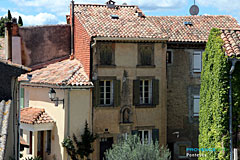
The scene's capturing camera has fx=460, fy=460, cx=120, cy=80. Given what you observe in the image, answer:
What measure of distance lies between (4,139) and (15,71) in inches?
132

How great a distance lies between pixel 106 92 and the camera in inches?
942

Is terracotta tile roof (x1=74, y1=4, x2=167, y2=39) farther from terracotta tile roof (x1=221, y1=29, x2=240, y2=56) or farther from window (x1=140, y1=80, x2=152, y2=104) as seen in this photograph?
terracotta tile roof (x1=221, y1=29, x2=240, y2=56)

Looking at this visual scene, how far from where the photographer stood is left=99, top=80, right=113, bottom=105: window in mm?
23859

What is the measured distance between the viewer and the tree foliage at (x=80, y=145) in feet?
74.7

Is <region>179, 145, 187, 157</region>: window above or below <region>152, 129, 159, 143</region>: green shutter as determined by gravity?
below

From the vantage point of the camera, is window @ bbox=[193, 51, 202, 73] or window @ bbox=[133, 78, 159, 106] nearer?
window @ bbox=[133, 78, 159, 106]

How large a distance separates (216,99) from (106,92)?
26.6 ft

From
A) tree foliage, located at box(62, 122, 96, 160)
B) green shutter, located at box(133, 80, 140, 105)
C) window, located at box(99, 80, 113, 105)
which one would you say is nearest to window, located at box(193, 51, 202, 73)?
green shutter, located at box(133, 80, 140, 105)

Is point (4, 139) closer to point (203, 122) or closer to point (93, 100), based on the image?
point (203, 122)

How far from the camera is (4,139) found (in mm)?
10367

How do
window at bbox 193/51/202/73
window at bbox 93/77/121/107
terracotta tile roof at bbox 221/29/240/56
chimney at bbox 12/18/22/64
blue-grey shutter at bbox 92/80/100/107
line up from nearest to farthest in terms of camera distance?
terracotta tile roof at bbox 221/29/240/56
blue-grey shutter at bbox 92/80/100/107
window at bbox 93/77/121/107
chimney at bbox 12/18/22/64
window at bbox 193/51/202/73

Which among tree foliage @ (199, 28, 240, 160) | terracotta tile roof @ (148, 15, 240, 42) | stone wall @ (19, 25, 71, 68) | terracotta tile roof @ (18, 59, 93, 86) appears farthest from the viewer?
stone wall @ (19, 25, 71, 68)

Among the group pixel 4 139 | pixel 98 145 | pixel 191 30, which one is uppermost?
pixel 191 30

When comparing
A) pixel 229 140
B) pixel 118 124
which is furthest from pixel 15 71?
pixel 118 124
